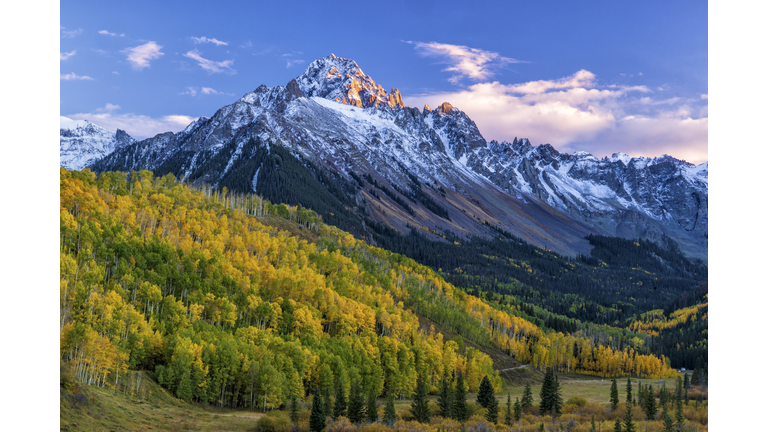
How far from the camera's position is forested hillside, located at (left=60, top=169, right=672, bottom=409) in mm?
76438

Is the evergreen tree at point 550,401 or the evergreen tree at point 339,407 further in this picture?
the evergreen tree at point 550,401

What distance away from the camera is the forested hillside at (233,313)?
251ft

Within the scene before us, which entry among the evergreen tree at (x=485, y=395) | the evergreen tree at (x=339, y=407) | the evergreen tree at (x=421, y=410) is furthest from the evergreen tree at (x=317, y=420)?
the evergreen tree at (x=485, y=395)

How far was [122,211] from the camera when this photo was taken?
131 meters

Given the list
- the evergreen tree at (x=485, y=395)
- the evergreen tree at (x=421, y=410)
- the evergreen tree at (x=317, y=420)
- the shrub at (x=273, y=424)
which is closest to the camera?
the evergreen tree at (x=317, y=420)

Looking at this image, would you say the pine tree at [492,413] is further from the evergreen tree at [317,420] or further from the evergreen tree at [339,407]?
the evergreen tree at [317,420]

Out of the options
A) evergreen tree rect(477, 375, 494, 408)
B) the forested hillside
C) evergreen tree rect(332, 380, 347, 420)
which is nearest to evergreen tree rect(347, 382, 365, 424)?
evergreen tree rect(332, 380, 347, 420)

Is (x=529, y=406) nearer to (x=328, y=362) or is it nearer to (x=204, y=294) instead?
(x=328, y=362)

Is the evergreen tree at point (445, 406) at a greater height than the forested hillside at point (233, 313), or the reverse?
the forested hillside at point (233, 313)

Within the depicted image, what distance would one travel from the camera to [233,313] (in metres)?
102

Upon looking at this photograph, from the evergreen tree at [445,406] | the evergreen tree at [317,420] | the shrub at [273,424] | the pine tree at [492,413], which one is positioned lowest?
the evergreen tree at [445,406]

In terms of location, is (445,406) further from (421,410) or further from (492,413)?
(492,413)

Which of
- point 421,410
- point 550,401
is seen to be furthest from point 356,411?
point 550,401
